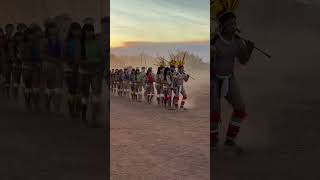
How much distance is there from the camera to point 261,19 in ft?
18.4

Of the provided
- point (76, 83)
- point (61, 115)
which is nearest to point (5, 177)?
point (61, 115)

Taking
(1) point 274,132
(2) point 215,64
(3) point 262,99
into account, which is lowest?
(1) point 274,132

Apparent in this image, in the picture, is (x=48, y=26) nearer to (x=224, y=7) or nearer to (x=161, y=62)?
(x=161, y=62)

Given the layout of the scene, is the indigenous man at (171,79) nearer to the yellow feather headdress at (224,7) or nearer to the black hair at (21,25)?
the yellow feather headdress at (224,7)

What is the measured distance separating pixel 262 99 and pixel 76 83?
2.08 metres

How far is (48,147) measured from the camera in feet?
20.0

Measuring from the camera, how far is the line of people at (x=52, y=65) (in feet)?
19.6

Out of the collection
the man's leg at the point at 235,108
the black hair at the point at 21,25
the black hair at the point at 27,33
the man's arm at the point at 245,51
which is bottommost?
the man's leg at the point at 235,108

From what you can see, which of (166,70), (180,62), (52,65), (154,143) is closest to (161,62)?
(166,70)

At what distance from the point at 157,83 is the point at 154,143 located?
0.73m

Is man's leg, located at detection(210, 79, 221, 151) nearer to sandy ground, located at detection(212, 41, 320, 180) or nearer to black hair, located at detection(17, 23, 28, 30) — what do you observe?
sandy ground, located at detection(212, 41, 320, 180)

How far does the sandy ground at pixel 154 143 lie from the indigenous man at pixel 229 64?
18.5 inches

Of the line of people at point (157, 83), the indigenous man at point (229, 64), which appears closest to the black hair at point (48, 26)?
the line of people at point (157, 83)

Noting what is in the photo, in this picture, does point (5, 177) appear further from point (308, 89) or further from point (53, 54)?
point (308, 89)
